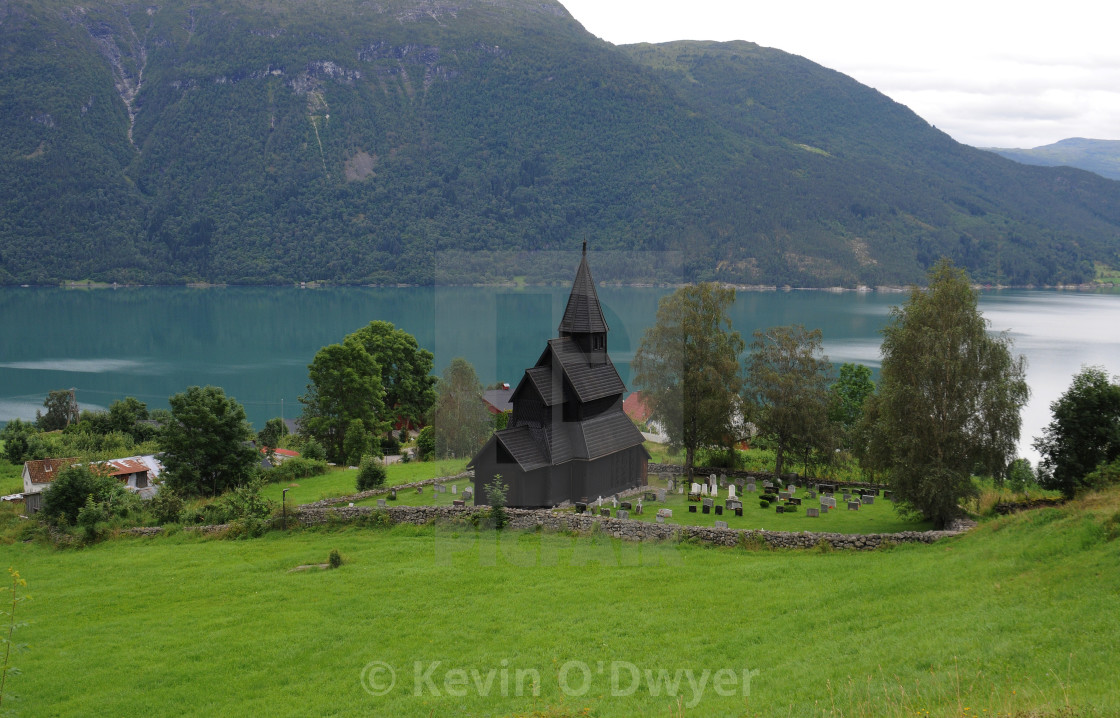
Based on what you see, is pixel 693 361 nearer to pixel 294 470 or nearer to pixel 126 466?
pixel 294 470

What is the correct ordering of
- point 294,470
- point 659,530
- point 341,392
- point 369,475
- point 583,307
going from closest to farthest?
point 659,530, point 583,307, point 369,475, point 294,470, point 341,392

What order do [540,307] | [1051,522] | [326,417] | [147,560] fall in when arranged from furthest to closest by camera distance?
[326,417] < [540,307] < [147,560] < [1051,522]

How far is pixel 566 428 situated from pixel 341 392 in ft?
77.7

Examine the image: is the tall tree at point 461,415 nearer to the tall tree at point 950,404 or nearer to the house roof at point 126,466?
the tall tree at point 950,404

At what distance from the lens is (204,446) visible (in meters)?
33.6

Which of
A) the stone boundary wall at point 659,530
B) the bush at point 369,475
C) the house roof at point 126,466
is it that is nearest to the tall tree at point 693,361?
the stone boundary wall at point 659,530

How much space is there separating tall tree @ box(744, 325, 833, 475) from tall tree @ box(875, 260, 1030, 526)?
8.33 m

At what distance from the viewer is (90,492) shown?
2825 centimetres

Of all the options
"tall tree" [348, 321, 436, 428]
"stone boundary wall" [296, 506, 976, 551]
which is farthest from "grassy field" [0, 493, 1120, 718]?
"tall tree" [348, 321, 436, 428]

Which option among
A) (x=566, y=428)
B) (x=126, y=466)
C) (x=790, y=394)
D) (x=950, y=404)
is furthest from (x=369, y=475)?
(x=950, y=404)

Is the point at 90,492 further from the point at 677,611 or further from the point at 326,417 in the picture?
the point at 677,611

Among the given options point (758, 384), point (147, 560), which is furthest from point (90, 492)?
point (758, 384)

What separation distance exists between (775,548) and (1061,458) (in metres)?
11.0

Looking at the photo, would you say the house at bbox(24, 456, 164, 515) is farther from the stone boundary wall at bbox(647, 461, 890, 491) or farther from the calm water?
the stone boundary wall at bbox(647, 461, 890, 491)
